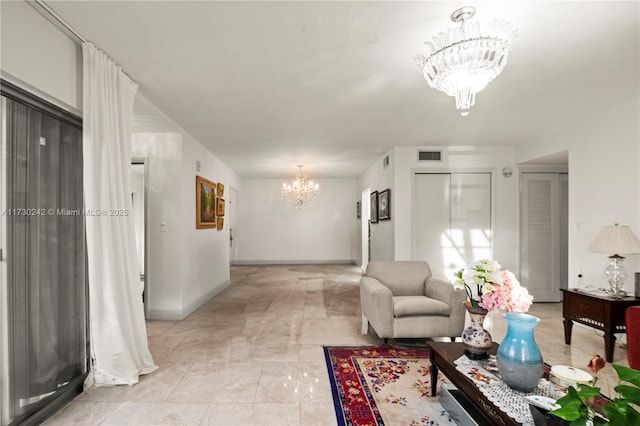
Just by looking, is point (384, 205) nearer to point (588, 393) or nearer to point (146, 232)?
point (146, 232)

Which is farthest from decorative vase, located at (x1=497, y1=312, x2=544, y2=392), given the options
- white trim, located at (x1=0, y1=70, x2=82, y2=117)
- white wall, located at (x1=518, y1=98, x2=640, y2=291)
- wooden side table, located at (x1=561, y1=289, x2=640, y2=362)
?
white trim, located at (x1=0, y1=70, x2=82, y2=117)

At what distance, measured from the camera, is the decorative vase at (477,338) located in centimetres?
193

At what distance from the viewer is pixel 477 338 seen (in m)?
1.94

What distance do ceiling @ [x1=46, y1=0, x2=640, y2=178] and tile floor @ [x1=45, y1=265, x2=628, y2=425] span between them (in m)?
2.50

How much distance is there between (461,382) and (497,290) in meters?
0.56

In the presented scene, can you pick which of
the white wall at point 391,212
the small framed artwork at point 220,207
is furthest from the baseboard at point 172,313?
the white wall at point 391,212

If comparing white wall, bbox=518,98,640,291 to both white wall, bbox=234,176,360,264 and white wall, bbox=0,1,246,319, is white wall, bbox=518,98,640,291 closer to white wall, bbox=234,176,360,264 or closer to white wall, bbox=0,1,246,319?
white wall, bbox=0,1,246,319

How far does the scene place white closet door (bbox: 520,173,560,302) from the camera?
17.0ft

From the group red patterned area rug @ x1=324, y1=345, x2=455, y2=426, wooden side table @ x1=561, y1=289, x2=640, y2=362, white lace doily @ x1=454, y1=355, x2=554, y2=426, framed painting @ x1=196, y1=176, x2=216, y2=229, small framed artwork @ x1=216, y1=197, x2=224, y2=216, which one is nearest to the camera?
white lace doily @ x1=454, y1=355, x2=554, y2=426

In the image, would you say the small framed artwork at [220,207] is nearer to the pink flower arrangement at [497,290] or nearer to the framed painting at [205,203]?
the framed painting at [205,203]

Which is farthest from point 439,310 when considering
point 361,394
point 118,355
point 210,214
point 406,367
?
point 210,214

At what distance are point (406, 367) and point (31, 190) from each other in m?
3.05

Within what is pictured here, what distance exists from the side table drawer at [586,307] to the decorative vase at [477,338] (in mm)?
1928

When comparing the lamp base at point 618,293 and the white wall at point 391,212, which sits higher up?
the white wall at point 391,212
